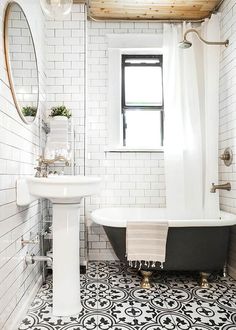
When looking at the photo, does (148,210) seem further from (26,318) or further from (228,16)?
(228,16)

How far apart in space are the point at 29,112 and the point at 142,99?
5.39 ft

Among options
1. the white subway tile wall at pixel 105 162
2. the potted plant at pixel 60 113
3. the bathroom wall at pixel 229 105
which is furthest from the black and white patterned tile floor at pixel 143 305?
the potted plant at pixel 60 113

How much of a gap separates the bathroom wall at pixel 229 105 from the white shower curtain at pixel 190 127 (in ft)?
0.27

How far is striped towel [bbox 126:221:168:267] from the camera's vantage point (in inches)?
90.0

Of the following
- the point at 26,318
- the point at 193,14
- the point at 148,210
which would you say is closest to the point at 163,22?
the point at 193,14

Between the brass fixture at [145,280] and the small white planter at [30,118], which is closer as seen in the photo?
the small white planter at [30,118]

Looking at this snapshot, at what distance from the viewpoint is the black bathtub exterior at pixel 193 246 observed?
2.34 metres

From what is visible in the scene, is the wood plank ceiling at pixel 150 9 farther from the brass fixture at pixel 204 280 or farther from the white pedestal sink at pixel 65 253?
the brass fixture at pixel 204 280

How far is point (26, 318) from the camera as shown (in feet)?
6.18

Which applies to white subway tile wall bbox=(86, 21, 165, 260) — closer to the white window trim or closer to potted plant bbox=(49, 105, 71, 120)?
the white window trim

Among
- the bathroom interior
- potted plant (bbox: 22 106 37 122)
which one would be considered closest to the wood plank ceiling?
the bathroom interior

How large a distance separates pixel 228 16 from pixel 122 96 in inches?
54.7

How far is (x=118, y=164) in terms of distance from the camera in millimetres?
3180

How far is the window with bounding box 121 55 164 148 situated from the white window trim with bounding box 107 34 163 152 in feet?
0.44
